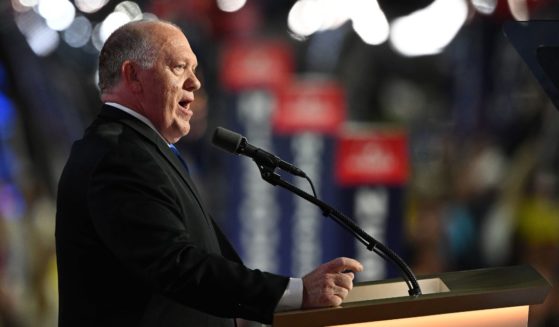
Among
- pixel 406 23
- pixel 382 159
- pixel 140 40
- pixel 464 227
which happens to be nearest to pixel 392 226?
pixel 382 159

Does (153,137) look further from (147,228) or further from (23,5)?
(23,5)

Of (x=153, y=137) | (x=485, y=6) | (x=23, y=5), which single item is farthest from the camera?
(x=485, y=6)

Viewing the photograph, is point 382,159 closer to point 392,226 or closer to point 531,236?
point 392,226

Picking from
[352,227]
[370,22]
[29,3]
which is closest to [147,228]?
[352,227]

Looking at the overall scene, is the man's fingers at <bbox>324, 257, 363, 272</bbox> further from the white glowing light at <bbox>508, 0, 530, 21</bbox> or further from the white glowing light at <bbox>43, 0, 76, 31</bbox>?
the white glowing light at <bbox>508, 0, 530, 21</bbox>

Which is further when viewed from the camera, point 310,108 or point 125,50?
point 310,108

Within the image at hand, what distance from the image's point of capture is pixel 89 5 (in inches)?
203

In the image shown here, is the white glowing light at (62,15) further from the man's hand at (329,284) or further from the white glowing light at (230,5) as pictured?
the man's hand at (329,284)

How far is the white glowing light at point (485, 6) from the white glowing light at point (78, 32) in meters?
2.54

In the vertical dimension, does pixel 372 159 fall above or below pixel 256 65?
below

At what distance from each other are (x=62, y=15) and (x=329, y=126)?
5.48 ft

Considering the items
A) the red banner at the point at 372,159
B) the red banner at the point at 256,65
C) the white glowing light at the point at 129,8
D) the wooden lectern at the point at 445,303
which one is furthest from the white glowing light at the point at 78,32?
the wooden lectern at the point at 445,303

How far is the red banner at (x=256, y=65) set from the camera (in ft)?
17.6

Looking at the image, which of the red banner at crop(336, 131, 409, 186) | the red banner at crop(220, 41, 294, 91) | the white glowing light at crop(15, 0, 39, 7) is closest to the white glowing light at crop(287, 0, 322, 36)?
the red banner at crop(220, 41, 294, 91)
